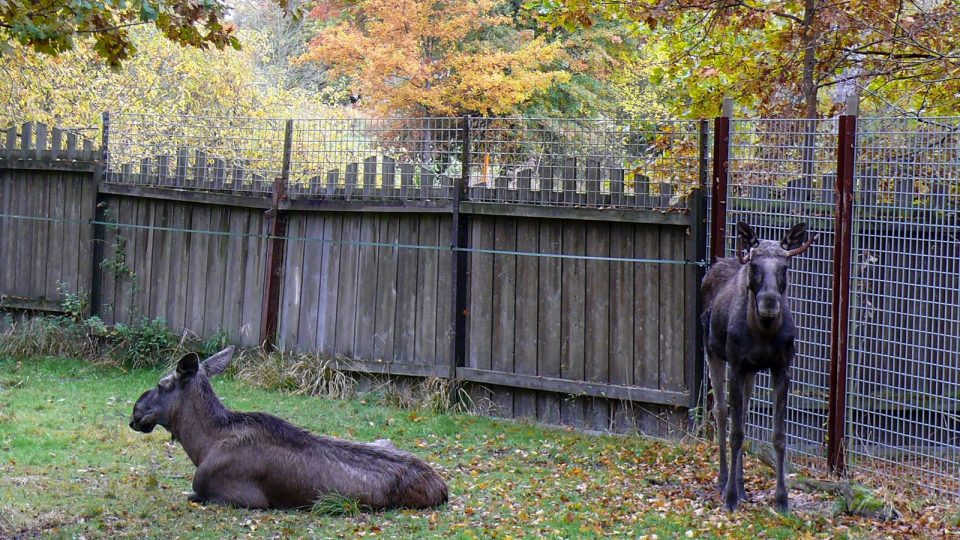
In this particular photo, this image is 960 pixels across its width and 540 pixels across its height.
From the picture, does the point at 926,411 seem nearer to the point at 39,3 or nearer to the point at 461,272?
the point at 461,272

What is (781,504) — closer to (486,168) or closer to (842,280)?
(842,280)

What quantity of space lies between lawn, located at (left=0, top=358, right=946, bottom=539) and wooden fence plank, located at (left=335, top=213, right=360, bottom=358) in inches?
31.5

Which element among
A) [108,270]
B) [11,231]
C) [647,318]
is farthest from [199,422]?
[11,231]

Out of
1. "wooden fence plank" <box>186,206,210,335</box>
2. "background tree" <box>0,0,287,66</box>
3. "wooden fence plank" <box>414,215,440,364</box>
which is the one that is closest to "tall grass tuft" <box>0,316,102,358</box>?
"wooden fence plank" <box>186,206,210,335</box>

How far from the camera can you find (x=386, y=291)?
37.7 ft

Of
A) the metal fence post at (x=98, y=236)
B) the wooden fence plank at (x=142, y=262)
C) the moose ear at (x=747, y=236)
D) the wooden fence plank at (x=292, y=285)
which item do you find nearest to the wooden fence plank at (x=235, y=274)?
the wooden fence plank at (x=292, y=285)

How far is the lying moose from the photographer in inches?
290

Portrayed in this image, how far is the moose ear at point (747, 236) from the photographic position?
7.20 m

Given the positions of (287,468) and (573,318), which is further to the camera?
(573,318)

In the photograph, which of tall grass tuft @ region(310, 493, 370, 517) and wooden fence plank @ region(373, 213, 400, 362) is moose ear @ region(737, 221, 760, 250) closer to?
tall grass tuft @ region(310, 493, 370, 517)

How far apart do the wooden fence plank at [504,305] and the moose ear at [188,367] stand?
11.6 feet

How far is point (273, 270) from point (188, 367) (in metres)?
4.08

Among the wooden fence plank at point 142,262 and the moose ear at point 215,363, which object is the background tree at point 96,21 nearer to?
the moose ear at point 215,363

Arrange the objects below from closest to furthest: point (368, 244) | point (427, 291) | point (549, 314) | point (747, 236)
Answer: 1. point (747, 236)
2. point (549, 314)
3. point (427, 291)
4. point (368, 244)
